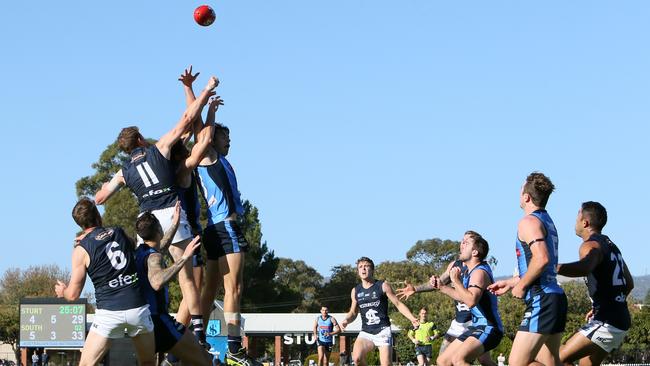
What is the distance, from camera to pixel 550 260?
10.7 m

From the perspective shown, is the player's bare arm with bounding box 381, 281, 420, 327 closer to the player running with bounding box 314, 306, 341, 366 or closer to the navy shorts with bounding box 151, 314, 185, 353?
the navy shorts with bounding box 151, 314, 185, 353

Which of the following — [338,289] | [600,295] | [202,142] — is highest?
[338,289]

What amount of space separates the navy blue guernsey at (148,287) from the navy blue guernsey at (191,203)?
1474 millimetres

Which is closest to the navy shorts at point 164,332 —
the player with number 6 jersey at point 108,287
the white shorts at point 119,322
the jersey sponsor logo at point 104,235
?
the player with number 6 jersey at point 108,287

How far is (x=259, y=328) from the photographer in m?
74.1

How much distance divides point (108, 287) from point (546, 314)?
4.57 m

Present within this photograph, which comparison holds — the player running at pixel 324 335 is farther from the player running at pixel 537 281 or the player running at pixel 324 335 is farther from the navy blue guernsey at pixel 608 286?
the player running at pixel 537 281

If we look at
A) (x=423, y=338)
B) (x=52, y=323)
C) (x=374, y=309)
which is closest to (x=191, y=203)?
(x=374, y=309)

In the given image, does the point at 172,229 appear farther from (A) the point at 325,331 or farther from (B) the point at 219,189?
(A) the point at 325,331

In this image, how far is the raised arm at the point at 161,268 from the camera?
10680mm

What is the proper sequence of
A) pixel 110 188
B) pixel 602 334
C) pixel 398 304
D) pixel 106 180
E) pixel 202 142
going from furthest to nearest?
pixel 106 180, pixel 398 304, pixel 110 188, pixel 202 142, pixel 602 334

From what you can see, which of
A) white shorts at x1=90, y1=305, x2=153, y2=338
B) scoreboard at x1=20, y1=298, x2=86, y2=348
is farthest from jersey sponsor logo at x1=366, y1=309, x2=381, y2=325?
scoreboard at x1=20, y1=298, x2=86, y2=348

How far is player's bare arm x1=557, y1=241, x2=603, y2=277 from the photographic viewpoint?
11.1 metres

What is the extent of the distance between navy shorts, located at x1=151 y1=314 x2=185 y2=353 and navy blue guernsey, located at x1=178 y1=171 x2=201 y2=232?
188cm
